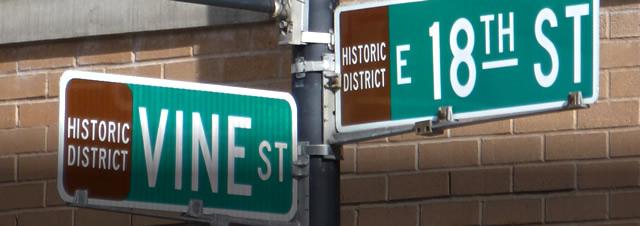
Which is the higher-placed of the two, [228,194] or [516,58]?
[516,58]

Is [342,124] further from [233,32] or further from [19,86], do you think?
[19,86]

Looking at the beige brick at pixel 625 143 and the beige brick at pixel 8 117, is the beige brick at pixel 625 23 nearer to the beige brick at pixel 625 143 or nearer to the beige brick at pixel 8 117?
the beige brick at pixel 625 143

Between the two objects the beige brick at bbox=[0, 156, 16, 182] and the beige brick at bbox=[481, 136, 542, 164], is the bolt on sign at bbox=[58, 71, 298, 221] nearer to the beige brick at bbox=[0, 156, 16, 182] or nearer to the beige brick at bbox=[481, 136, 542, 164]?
the beige brick at bbox=[481, 136, 542, 164]

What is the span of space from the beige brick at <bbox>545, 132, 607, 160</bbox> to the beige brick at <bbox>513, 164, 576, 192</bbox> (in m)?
0.04

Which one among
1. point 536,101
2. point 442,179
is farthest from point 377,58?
point 442,179

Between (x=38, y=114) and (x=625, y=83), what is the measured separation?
111 inches

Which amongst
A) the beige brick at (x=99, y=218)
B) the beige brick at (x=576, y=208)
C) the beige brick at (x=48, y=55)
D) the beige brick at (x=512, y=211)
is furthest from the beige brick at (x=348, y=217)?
the beige brick at (x=48, y=55)

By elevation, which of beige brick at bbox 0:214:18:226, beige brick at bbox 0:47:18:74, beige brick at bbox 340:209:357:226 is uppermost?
beige brick at bbox 0:47:18:74

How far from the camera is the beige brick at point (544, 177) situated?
5402 millimetres

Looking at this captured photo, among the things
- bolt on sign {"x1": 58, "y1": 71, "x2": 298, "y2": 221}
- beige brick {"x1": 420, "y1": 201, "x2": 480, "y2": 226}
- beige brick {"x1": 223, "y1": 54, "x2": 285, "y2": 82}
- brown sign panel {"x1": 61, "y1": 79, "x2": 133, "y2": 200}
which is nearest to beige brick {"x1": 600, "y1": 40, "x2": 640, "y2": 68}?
beige brick {"x1": 420, "y1": 201, "x2": 480, "y2": 226}

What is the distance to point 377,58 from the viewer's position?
4.09 meters

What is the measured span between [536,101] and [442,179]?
6.20 ft

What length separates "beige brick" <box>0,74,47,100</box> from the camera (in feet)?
22.1

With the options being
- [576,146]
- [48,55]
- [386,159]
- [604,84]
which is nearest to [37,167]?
[48,55]
